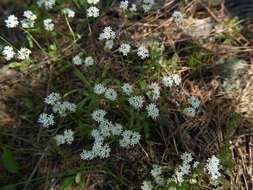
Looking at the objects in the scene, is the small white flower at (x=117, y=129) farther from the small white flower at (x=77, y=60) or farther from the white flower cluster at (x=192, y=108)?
the small white flower at (x=77, y=60)

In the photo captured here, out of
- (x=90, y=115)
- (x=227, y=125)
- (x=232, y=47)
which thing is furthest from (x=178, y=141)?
(x=232, y=47)

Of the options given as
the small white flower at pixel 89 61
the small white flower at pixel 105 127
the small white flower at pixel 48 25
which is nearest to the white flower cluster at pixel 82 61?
the small white flower at pixel 89 61

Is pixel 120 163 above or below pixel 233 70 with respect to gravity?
below

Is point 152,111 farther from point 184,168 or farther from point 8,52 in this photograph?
point 8,52

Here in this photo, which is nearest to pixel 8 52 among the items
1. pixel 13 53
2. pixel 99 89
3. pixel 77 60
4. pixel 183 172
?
pixel 13 53

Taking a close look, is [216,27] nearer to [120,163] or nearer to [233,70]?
[233,70]

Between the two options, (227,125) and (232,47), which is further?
(232,47)

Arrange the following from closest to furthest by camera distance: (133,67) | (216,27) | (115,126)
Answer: (115,126)
(133,67)
(216,27)
